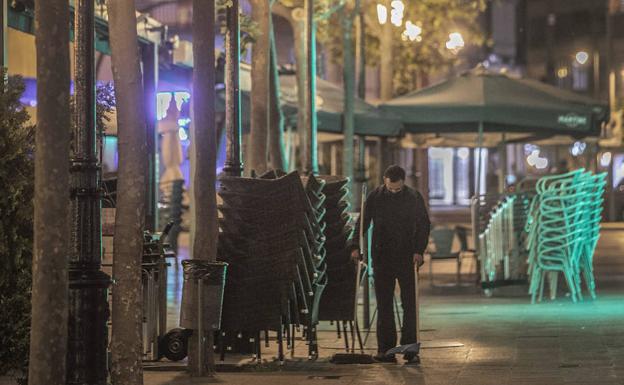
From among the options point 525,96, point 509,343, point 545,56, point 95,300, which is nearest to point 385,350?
point 509,343

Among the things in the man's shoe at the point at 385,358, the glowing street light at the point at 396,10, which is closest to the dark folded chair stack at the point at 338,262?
the man's shoe at the point at 385,358

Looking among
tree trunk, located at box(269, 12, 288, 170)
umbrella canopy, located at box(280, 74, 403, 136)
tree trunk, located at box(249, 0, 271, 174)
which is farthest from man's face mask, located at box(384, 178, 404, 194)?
umbrella canopy, located at box(280, 74, 403, 136)

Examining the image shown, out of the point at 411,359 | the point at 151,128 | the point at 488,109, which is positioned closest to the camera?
the point at 411,359

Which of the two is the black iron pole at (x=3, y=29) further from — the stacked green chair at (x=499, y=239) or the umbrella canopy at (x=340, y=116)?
the umbrella canopy at (x=340, y=116)

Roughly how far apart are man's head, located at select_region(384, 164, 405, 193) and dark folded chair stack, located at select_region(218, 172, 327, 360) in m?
1.23

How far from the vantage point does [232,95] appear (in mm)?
14328

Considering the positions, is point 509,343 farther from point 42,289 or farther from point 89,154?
point 42,289

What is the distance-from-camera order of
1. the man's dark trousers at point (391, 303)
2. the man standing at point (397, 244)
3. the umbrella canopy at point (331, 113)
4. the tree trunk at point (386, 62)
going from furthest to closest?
the tree trunk at point (386, 62), the umbrella canopy at point (331, 113), the man standing at point (397, 244), the man's dark trousers at point (391, 303)

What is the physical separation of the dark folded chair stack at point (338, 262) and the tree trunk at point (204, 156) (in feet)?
6.68

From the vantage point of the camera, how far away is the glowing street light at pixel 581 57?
85.8 metres

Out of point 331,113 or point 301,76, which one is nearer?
point 301,76

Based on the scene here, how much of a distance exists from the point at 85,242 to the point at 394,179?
14.8 feet

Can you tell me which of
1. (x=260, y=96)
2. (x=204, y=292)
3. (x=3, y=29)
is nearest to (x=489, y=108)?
(x=260, y=96)

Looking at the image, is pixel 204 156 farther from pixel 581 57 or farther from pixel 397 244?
pixel 581 57
